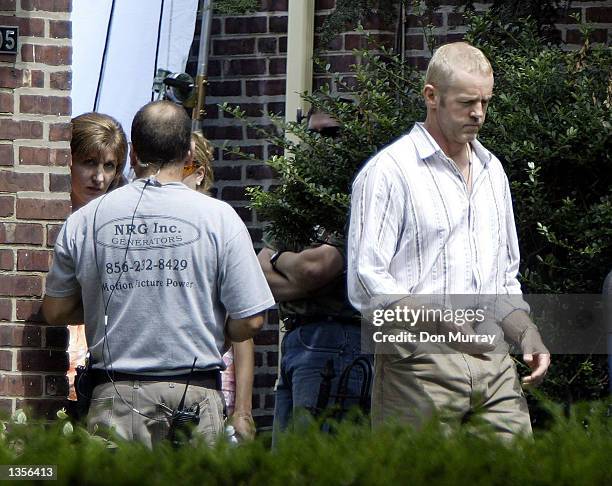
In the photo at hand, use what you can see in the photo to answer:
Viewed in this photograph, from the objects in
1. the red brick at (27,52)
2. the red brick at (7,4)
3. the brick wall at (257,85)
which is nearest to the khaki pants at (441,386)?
the red brick at (27,52)

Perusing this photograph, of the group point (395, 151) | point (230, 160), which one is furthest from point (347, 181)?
point (230, 160)

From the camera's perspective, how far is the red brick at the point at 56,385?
497cm

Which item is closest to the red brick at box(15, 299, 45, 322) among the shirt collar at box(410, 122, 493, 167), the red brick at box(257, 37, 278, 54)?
the shirt collar at box(410, 122, 493, 167)

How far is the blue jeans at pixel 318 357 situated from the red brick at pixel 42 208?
1.14 m

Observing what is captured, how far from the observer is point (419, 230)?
4.32 meters

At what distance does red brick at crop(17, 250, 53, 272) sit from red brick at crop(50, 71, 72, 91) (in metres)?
0.60

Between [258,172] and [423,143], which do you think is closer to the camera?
[423,143]

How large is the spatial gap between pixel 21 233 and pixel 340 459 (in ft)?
8.83

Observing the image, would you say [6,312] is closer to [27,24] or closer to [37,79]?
[37,79]

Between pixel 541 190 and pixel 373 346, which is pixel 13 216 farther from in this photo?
pixel 541 190

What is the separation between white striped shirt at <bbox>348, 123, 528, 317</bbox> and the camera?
4281 mm

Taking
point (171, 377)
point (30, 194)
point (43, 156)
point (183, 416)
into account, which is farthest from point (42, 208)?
point (183, 416)

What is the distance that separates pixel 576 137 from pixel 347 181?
920 mm

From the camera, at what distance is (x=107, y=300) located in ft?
14.7
